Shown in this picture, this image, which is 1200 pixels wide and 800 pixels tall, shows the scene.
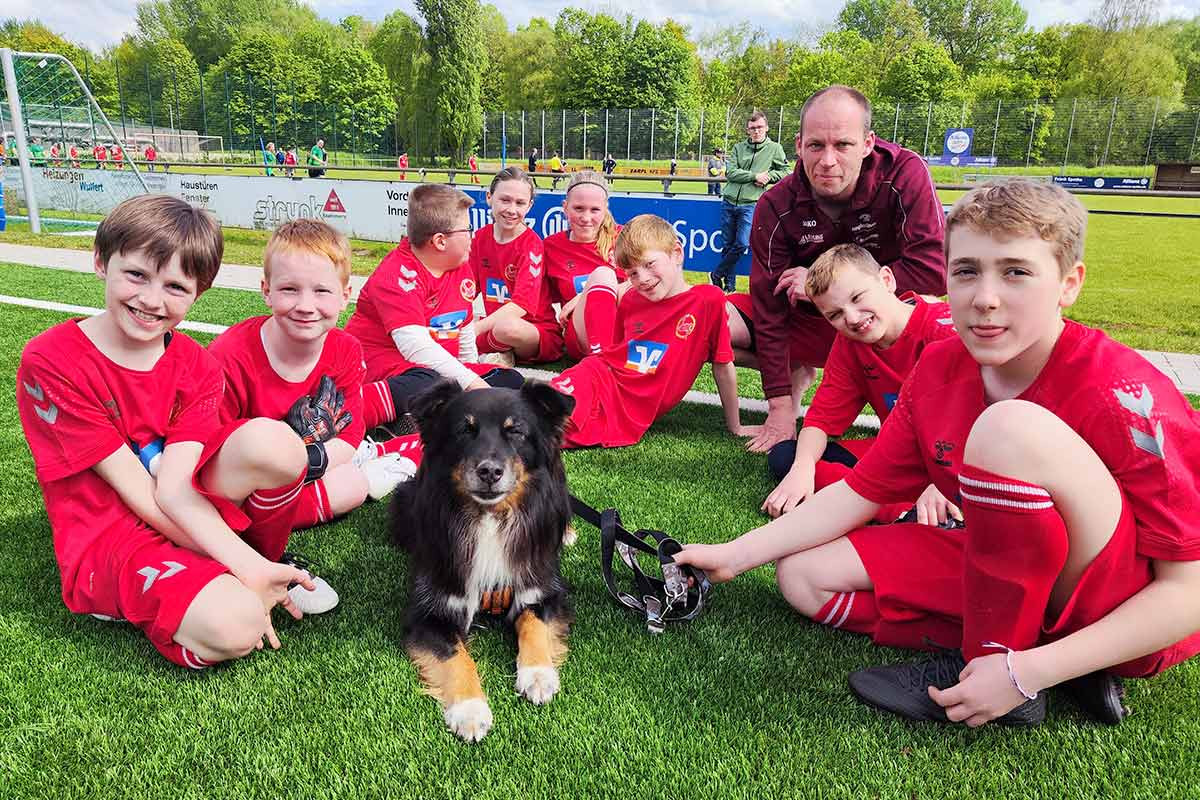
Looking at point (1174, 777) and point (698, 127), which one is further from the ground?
point (698, 127)

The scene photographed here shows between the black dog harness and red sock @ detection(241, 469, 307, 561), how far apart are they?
1.18m

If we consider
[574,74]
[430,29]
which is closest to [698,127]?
[430,29]

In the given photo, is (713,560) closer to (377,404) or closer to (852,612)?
(852,612)

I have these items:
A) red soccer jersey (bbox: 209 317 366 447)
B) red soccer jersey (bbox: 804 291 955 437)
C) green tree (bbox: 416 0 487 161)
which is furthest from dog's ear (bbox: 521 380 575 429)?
green tree (bbox: 416 0 487 161)

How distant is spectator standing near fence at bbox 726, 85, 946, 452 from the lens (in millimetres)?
4043

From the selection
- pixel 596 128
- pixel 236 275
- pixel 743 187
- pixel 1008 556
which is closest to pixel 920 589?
pixel 1008 556

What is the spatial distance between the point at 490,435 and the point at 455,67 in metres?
60.4

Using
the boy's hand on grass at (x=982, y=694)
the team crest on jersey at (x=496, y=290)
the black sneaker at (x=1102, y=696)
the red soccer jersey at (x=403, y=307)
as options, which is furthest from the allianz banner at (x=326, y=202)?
the black sneaker at (x=1102, y=696)

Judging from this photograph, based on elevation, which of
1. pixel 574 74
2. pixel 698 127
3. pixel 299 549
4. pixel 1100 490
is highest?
pixel 574 74

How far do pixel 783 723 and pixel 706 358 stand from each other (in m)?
2.91

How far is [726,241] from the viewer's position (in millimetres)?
9547

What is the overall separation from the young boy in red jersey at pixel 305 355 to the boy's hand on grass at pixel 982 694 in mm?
2175

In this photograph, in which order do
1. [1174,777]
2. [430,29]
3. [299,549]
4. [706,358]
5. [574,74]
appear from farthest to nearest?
[574,74] → [430,29] → [706,358] → [299,549] → [1174,777]

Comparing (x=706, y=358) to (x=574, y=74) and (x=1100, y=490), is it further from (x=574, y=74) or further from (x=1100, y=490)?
(x=574, y=74)
